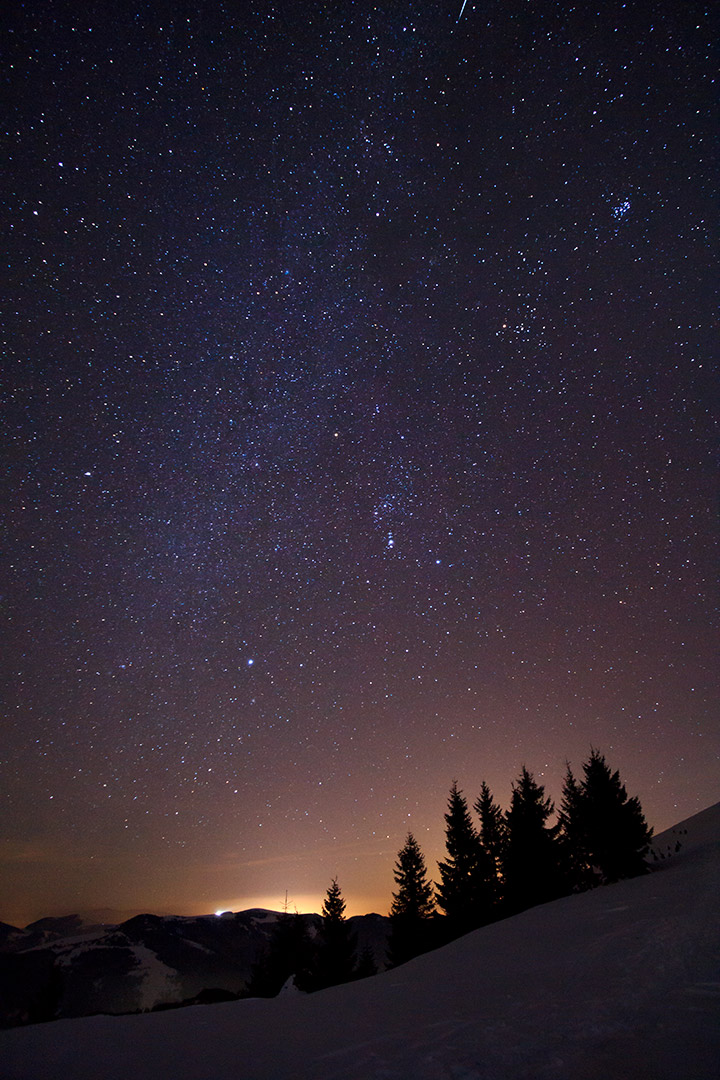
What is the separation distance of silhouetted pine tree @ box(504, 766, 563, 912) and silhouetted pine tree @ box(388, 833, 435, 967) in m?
7.29

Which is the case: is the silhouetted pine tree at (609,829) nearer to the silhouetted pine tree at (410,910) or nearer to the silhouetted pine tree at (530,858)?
the silhouetted pine tree at (530,858)

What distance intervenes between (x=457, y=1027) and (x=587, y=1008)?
4.62 feet

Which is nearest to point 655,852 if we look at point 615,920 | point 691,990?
point 615,920

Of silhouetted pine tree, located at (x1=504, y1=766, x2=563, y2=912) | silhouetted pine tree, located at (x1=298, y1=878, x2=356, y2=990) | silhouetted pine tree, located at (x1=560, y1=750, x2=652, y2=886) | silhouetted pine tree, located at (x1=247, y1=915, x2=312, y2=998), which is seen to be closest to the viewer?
silhouetted pine tree, located at (x1=560, y1=750, x2=652, y2=886)

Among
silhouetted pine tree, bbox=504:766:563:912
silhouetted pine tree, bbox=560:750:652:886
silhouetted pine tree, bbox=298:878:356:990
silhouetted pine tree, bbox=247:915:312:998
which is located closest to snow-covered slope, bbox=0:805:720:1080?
silhouetted pine tree, bbox=560:750:652:886

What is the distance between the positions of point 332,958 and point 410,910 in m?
5.22

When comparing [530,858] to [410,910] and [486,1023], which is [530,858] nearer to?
[410,910]

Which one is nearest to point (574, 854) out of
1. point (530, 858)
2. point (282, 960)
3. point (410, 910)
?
point (530, 858)

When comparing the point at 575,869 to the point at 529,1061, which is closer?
the point at 529,1061

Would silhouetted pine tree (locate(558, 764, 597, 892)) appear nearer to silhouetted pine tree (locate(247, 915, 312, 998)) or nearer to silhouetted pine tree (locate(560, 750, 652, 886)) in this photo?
silhouetted pine tree (locate(560, 750, 652, 886))

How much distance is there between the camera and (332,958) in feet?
85.6

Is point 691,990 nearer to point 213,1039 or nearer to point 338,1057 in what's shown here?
point 338,1057

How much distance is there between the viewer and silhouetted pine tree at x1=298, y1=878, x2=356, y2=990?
82.5 feet

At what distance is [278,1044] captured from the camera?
228 inches
